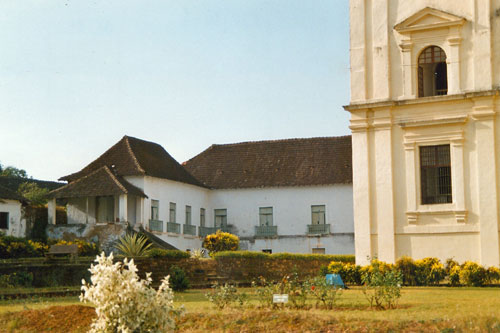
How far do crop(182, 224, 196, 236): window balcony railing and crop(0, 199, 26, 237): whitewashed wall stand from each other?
9.12 metres

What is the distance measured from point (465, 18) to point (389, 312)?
42.3ft

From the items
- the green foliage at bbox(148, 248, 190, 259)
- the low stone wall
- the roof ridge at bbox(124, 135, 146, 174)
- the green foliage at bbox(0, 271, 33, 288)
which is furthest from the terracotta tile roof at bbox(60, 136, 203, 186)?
the green foliage at bbox(0, 271, 33, 288)

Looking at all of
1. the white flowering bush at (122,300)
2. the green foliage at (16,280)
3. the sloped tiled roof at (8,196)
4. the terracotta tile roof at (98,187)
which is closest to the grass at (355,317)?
the white flowering bush at (122,300)

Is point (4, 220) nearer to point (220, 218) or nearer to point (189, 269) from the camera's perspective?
point (220, 218)

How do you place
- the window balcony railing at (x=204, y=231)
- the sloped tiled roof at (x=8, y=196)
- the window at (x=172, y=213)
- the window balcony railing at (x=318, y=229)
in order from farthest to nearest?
the window balcony railing at (x=204, y=231) < the window balcony railing at (x=318, y=229) < the window at (x=172, y=213) < the sloped tiled roof at (x=8, y=196)

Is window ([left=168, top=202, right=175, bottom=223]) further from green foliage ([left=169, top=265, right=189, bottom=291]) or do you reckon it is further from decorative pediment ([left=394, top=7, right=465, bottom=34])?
decorative pediment ([left=394, top=7, right=465, bottom=34])

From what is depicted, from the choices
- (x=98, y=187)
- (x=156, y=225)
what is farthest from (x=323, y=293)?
(x=156, y=225)

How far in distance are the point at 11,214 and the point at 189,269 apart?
52.5 feet

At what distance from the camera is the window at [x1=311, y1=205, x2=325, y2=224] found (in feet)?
154

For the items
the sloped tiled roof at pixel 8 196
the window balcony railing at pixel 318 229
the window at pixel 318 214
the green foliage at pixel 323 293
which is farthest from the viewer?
the window at pixel 318 214

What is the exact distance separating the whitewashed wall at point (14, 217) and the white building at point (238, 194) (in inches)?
63.8

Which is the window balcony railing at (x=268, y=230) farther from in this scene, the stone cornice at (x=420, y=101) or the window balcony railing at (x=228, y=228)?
the stone cornice at (x=420, y=101)

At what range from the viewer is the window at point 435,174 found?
84.4 ft

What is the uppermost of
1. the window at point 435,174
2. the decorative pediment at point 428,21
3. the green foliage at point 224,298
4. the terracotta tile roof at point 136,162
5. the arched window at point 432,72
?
the decorative pediment at point 428,21
